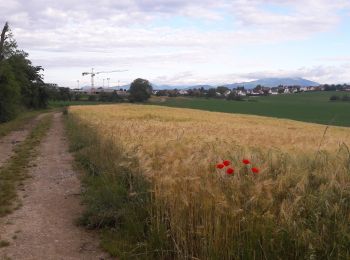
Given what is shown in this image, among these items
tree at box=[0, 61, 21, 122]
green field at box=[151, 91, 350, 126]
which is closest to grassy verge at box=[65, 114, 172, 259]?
tree at box=[0, 61, 21, 122]

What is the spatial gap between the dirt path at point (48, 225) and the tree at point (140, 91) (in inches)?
4368

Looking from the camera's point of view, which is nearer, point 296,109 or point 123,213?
point 123,213

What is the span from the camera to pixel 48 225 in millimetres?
7699

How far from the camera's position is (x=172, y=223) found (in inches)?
229

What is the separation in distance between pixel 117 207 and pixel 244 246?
3.28 meters

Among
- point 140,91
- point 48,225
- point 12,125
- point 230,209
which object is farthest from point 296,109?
point 230,209

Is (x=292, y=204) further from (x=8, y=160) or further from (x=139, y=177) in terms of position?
(x=8, y=160)

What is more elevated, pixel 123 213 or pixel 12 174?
pixel 123 213

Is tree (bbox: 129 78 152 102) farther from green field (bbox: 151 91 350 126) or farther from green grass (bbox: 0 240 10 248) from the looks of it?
green grass (bbox: 0 240 10 248)

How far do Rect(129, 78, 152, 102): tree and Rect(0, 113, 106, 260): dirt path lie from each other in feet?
364

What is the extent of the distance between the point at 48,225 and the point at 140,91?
11616cm

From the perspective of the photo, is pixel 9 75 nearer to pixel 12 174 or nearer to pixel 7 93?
pixel 7 93

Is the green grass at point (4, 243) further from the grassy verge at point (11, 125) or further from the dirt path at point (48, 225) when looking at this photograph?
the grassy verge at point (11, 125)

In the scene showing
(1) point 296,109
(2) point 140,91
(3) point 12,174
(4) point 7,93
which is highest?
(2) point 140,91
